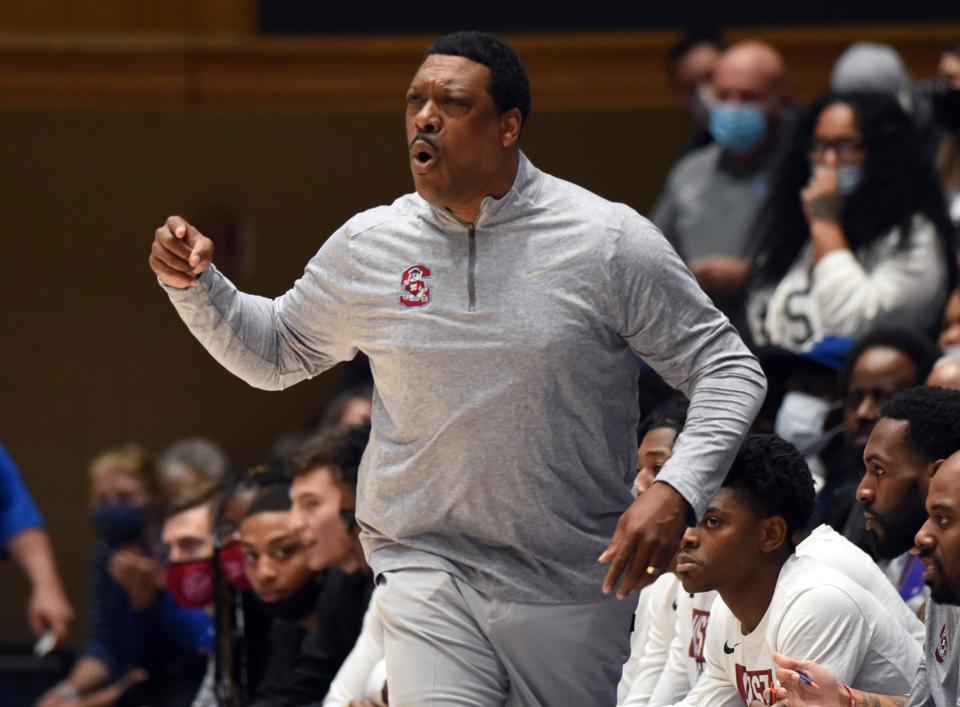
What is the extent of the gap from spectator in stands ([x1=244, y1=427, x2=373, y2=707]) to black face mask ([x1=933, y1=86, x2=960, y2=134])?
6.55ft

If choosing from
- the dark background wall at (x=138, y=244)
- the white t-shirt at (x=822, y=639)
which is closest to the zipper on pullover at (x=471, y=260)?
the white t-shirt at (x=822, y=639)

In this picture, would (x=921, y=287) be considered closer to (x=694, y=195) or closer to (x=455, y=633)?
(x=694, y=195)

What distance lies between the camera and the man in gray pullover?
2799 mm

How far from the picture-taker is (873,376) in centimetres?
420

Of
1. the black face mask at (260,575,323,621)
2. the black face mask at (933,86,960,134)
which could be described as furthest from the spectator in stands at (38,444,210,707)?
the black face mask at (933,86,960,134)

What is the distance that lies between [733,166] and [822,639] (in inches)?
112

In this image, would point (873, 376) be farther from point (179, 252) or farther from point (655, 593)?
point (179, 252)

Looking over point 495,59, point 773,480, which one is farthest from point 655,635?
point 495,59

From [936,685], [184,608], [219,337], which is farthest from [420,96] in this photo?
[184,608]

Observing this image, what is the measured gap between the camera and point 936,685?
292cm

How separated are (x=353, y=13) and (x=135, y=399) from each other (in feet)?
6.38

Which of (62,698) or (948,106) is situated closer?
(948,106)

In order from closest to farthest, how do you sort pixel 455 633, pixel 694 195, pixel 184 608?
pixel 455 633, pixel 184 608, pixel 694 195

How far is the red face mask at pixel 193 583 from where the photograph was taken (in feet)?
16.1
